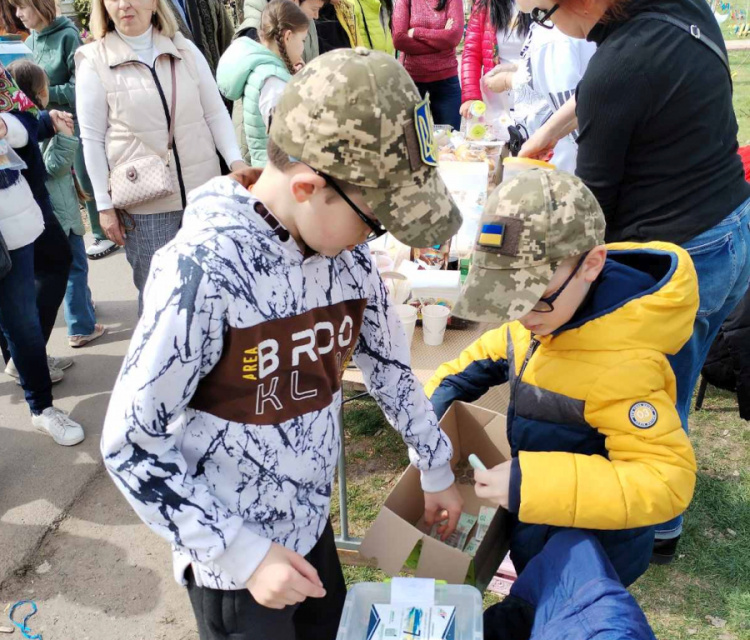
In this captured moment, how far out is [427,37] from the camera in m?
5.38

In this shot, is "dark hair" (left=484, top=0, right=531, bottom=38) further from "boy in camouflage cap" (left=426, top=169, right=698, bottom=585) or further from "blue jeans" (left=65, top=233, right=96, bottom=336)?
"boy in camouflage cap" (left=426, top=169, right=698, bottom=585)

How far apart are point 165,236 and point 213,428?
2238 mm

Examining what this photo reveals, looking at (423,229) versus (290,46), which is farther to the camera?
(290,46)

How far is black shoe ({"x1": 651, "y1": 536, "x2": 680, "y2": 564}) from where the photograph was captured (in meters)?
2.58

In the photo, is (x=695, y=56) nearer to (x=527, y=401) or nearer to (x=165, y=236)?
(x=527, y=401)

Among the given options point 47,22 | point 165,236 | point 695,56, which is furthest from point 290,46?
point 695,56

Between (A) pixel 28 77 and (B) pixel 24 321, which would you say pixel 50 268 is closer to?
(B) pixel 24 321

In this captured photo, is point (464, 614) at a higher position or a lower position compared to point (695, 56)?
lower

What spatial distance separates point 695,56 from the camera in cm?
179

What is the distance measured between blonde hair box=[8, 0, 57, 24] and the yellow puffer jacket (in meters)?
4.25

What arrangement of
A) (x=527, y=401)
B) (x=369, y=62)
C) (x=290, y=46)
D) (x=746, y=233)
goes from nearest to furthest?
(x=369, y=62) < (x=527, y=401) < (x=746, y=233) < (x=290, y=46)

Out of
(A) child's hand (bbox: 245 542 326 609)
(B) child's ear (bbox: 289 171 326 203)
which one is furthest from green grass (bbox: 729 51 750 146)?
(A) child's hand (bbox: 245 542 326 609)

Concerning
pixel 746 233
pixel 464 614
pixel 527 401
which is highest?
pixel 746 233

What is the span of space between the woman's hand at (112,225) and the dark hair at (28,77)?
1.08 metres
